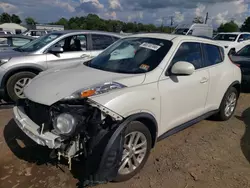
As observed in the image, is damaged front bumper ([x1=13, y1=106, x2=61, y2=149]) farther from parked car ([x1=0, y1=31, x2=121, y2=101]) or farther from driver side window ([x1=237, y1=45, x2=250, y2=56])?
driver side window ([x1=237, y1=45, x2=250, y2=56])

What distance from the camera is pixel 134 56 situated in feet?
11.9

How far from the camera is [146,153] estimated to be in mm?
3158

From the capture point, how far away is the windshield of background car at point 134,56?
339 centimetres

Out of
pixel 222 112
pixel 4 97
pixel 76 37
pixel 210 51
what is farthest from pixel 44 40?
pixel 222 112

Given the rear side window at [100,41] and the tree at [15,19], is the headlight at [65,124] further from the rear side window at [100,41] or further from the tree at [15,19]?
the tree at [15,19]

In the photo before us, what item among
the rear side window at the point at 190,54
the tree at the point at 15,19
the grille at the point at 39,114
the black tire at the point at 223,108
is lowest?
the black tire at the point at 223,108

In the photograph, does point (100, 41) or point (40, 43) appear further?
point (100, 41)

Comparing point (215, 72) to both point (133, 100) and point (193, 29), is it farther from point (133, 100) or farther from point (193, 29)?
point (193, 29)

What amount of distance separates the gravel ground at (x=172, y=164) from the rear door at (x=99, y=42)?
9.80 ft

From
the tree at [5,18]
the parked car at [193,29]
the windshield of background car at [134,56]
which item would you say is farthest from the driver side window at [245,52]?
the tree at [5,18]

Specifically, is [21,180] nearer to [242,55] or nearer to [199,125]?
[199,125]

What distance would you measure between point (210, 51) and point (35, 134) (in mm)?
3215

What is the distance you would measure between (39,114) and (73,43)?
3918mm

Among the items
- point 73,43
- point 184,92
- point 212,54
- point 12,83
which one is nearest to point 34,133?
point 184,92
